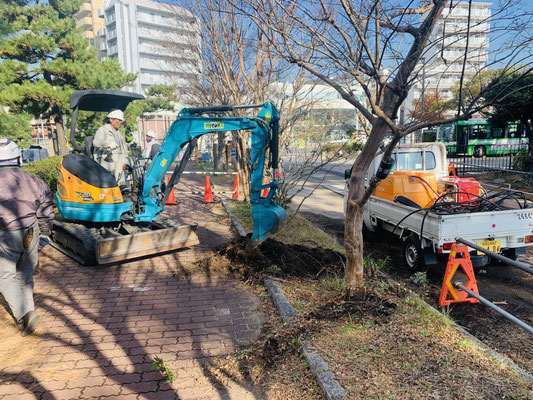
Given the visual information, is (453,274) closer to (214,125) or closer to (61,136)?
(214,125)

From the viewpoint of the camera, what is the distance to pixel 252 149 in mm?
6770

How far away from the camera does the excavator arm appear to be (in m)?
6.66

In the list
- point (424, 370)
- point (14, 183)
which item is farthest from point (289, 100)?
point (424, 370)

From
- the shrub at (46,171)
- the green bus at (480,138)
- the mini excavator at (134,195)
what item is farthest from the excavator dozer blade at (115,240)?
the green bus at (480,138)

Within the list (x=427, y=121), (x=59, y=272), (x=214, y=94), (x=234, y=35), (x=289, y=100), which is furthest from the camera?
(x=214, y=94)

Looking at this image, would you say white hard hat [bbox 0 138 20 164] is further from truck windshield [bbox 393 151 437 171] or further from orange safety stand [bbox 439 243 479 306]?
truck windshield [bbox 393 151 437 171]

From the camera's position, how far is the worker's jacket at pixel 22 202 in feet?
14.2

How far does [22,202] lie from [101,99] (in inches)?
133

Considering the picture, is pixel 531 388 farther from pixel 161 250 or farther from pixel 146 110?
pixel 146 110

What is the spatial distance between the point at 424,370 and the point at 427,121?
7.75 ft

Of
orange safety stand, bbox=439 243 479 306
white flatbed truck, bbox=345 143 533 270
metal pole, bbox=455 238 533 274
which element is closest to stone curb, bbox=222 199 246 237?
white flatbed truck, bbox=345 143 533 270

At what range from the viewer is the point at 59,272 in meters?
6.48

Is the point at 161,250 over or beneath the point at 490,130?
beneath

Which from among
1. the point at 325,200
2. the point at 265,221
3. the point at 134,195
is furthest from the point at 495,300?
the point at 325,200
